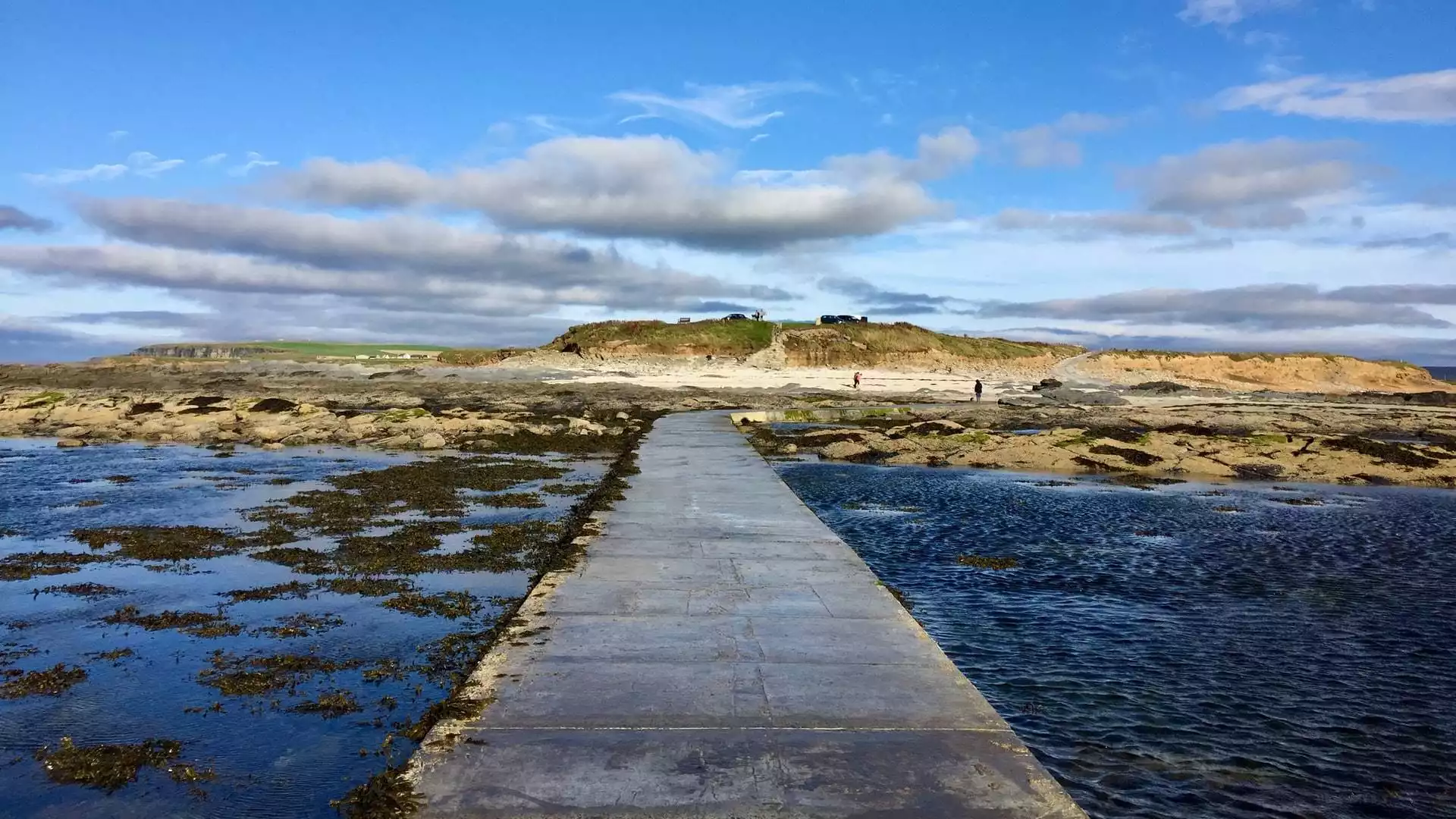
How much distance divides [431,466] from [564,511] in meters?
8.25

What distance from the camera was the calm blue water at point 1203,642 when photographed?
6.45 m

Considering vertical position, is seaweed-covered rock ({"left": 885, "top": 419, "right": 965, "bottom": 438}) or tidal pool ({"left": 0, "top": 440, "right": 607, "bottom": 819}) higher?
seaweed-covered rock ({"left": 885, "top": 419, "right": 965, "bottom": 438})

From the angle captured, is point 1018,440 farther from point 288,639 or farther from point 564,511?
point 288,639

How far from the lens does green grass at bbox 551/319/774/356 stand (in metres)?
91.0

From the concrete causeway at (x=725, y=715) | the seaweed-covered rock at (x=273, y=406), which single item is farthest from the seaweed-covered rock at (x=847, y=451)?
the seaweed-covered rock at (x=273, y=406)

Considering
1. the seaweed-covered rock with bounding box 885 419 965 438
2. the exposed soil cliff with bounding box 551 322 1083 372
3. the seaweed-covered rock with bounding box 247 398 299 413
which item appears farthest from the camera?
the exposed soil cliff with bounding box 551 322 1083 372

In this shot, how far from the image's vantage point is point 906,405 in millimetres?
51812

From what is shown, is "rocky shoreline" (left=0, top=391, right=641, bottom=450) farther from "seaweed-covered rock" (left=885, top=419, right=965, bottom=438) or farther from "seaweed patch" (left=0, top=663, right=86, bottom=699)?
"seaweed patch" (left=0, top=663, right=86, bottom=699)

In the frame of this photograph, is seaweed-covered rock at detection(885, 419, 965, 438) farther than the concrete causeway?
Yes

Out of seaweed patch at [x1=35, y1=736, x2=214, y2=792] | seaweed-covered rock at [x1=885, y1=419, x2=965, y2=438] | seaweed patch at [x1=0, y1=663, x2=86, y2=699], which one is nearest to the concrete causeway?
seaweed patch at [x1=35, y1=736, x2=214, y2=792]

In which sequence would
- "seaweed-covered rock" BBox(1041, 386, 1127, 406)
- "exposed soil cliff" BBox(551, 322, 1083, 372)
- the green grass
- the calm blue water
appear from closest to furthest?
1. the calm blue water
2. "seaweed-covered rock" BBox(1041, 386, 1127, 406)
3. "exposed soil cliff" BBox(551, 322, 1083, 372)
4. the green grass

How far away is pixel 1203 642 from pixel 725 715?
601cm

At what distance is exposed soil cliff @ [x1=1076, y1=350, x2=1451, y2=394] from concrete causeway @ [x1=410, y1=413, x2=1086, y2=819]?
83.7m

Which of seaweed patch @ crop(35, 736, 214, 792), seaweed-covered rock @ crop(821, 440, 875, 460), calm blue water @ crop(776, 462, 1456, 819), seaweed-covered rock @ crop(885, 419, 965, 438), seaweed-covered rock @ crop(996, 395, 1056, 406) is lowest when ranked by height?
calm blue water @ crop(776, 462, 1456, 819)
